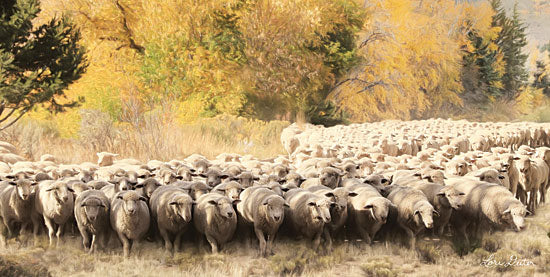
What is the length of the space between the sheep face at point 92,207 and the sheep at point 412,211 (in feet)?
13.8

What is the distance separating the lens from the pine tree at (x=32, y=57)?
16391 millimetres

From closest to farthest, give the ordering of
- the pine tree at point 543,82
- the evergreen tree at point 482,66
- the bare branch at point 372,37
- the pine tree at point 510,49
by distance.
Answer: the bare branch at point 372,37, the evergreen tree at point 482,66, the pine tree at point 510,49, the pine tree at point 543,82

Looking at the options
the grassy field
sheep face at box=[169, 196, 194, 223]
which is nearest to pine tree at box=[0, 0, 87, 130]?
the grassy field

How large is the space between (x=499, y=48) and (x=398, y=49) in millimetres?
18073

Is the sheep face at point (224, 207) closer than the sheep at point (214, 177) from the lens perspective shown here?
Yes

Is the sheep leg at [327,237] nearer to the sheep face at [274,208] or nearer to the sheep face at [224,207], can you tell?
the sheep face at [274,208]

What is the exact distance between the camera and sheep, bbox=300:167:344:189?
984 cm

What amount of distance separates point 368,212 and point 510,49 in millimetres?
47967

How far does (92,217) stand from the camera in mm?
7949

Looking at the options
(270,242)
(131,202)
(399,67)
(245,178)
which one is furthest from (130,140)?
(399,67)

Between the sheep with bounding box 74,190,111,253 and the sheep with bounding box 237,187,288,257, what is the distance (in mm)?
1884

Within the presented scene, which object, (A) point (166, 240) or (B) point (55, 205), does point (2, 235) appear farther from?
(A) point (166, 240)

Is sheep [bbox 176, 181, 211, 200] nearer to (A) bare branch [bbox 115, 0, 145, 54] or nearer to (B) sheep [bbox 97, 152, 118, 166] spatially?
(B) sheep [bbox 97, 152, 118, 166]

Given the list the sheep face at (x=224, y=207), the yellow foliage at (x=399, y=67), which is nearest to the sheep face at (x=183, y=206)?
the sheep face at (x=224, y=207)
